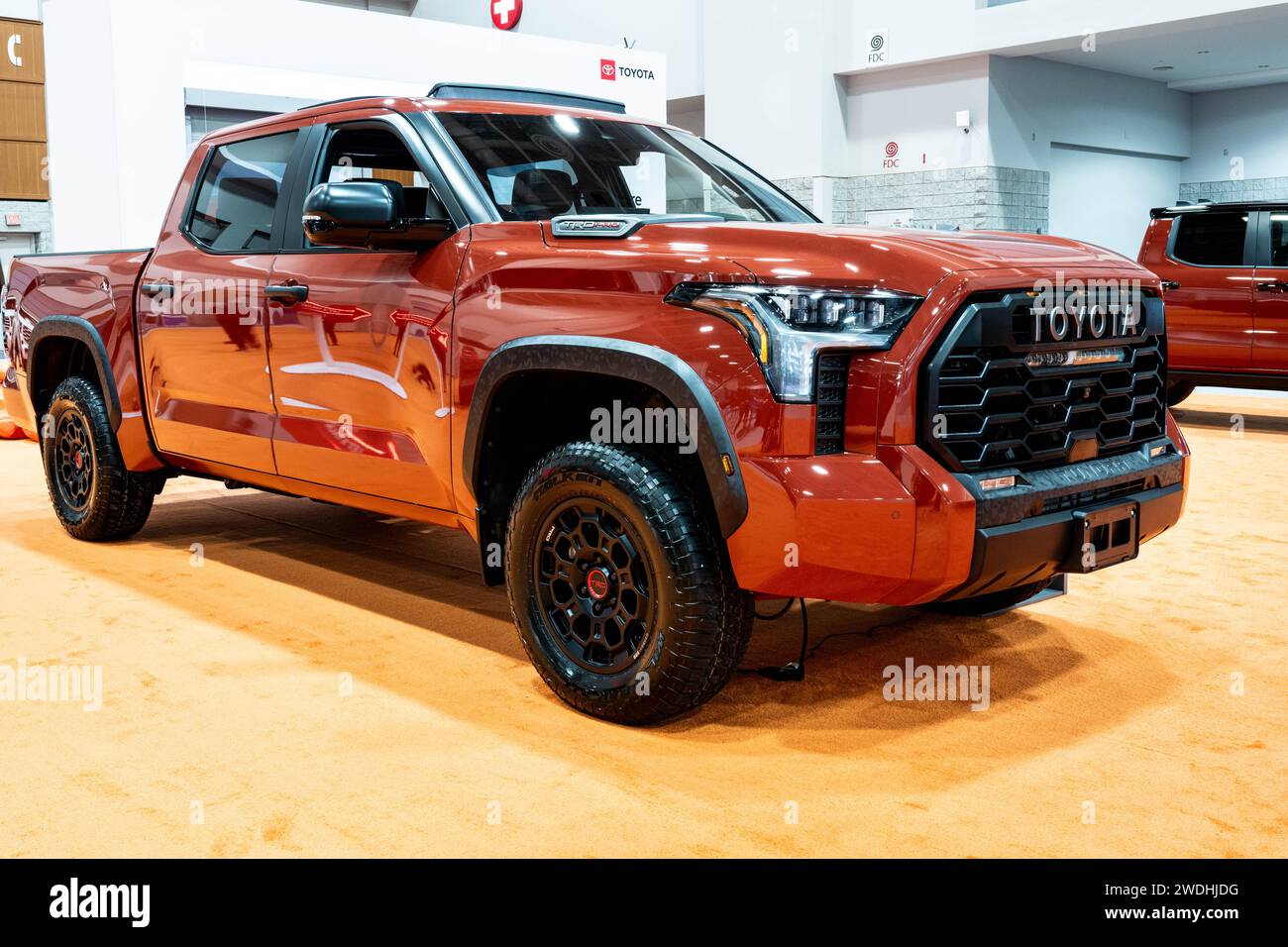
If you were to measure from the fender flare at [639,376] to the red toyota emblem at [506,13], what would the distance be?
20998 mm

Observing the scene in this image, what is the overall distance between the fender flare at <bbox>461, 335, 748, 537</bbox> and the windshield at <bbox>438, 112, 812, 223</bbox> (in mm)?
599

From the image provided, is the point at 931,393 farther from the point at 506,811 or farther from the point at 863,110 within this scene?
the point at 863,110

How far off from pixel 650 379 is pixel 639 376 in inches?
1.6

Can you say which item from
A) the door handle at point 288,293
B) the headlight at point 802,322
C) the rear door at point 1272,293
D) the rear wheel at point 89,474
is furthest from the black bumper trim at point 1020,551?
the rear door at point 1272,293

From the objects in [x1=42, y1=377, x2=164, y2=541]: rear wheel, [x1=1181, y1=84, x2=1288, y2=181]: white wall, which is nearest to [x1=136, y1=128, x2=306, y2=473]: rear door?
[x1=42, y1=377, x2=164, y2=541]: rear wheel

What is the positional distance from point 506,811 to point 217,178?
11.0 ft

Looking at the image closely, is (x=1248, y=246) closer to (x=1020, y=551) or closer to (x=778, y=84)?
(x=1020, y=551)

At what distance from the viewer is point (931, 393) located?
9.95 feet

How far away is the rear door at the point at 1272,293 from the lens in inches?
400

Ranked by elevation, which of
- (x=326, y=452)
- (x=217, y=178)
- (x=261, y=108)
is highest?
(x=261, y=108)

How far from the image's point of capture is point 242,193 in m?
5.08

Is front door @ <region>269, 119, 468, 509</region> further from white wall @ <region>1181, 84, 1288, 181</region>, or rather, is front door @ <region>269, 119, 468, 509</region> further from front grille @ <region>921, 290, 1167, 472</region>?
white wall @ <region>1181, 84, 1288, 181</region>
